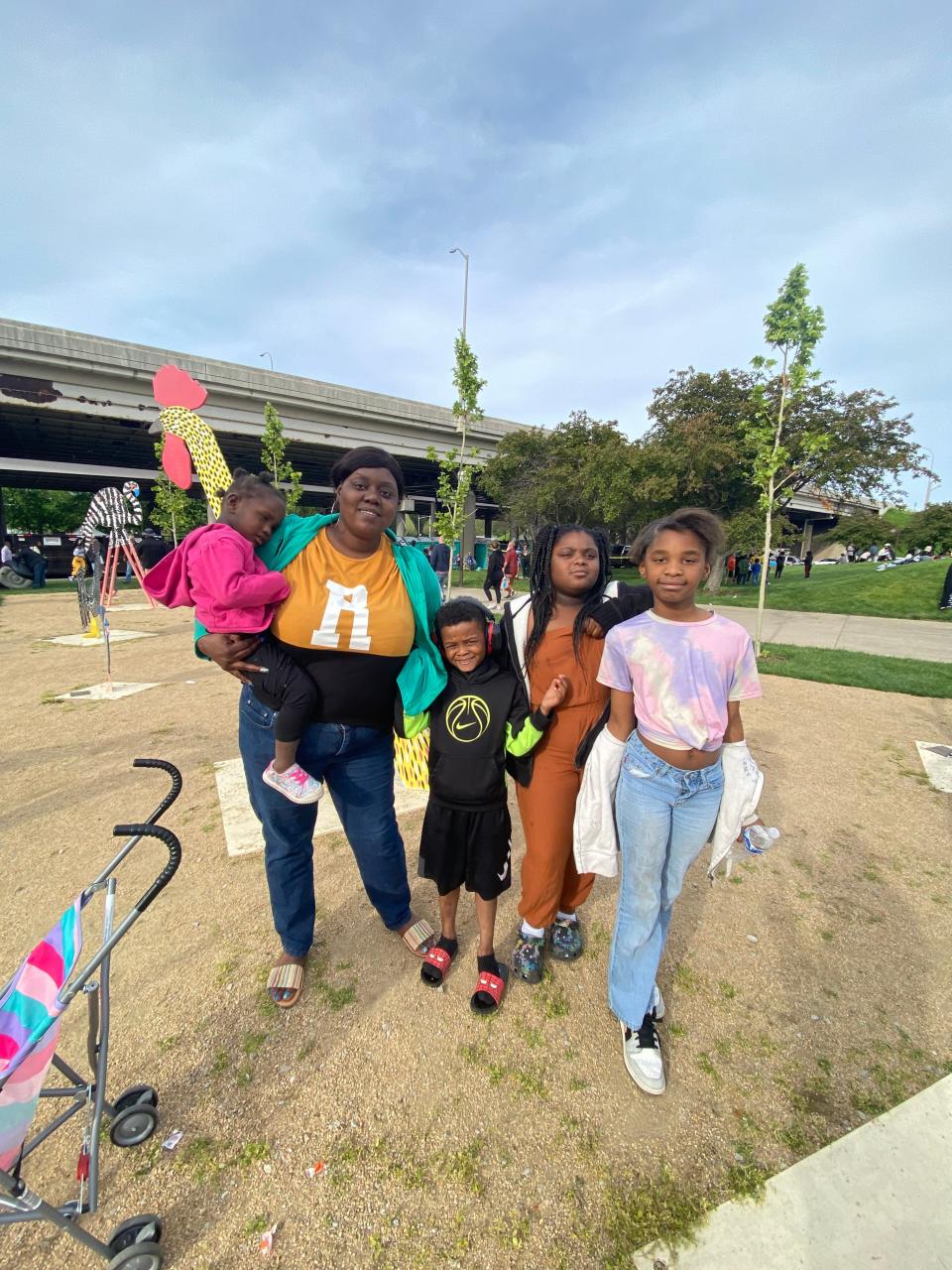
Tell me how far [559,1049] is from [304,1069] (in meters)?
0.95

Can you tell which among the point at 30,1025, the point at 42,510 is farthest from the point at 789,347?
the point at 42,510

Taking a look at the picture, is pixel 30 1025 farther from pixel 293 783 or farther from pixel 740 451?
pixel 740 451

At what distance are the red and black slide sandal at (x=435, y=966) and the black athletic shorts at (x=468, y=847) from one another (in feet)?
1.09

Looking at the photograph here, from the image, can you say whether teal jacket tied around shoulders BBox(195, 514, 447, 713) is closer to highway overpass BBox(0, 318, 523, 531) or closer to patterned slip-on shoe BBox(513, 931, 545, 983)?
patterned slip-on shoe BBox(513, 931, 545, 983)

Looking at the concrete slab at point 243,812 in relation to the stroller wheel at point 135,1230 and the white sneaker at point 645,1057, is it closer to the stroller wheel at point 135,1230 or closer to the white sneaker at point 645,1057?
the stroller wheel at point 135,1230

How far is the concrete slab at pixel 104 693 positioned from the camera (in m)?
6.08

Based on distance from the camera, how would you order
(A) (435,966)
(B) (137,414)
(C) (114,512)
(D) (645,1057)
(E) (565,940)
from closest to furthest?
(D) (645,1057) → (A) (435,966) → (E) (565,940) → (C) (114,512) → (B) (137,414)

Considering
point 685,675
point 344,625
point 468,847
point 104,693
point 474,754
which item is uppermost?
point 344,625

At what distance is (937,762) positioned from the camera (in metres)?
4.61

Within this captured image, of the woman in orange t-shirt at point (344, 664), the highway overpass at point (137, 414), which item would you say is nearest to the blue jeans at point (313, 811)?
the woman in orange t-shirt at point (344, 664)

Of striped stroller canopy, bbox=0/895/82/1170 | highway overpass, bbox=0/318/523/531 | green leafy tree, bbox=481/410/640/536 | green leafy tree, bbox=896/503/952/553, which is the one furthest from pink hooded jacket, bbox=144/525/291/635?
green leafy tree, bbox=896/503/952/553

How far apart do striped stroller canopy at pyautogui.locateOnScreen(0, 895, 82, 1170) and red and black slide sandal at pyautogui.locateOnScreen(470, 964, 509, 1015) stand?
143cm

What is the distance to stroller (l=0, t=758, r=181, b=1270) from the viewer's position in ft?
3.70

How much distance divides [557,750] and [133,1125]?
183 centimetres
